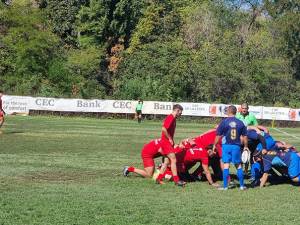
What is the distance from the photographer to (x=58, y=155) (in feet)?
57.6

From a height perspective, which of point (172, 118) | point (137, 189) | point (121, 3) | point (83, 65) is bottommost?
point (137, 189)

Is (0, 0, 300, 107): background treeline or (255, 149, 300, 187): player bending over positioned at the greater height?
(0, 0, 300, 107): background treeline

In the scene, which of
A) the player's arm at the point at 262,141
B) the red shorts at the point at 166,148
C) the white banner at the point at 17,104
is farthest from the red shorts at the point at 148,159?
the white banner at the point at 17,104

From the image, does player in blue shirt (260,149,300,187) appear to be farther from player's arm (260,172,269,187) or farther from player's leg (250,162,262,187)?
player's leg (250,162,262,187)

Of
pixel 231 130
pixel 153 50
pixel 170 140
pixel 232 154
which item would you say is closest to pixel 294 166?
pixel 232 154

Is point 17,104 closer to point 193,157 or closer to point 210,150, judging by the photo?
point 193,157

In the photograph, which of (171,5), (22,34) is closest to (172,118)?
(22,34)

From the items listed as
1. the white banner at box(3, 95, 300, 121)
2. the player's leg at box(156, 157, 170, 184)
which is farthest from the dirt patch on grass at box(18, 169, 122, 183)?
the white banner at box(3, 95, 300, 121)

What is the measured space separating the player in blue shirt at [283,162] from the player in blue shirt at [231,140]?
0.79m

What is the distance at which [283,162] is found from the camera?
42.0 feet

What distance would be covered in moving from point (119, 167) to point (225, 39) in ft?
154

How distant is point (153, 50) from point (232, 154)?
154 feet

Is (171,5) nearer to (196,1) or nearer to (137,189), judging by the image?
(196,1)

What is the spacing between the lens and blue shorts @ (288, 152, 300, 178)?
1264 centimetres
